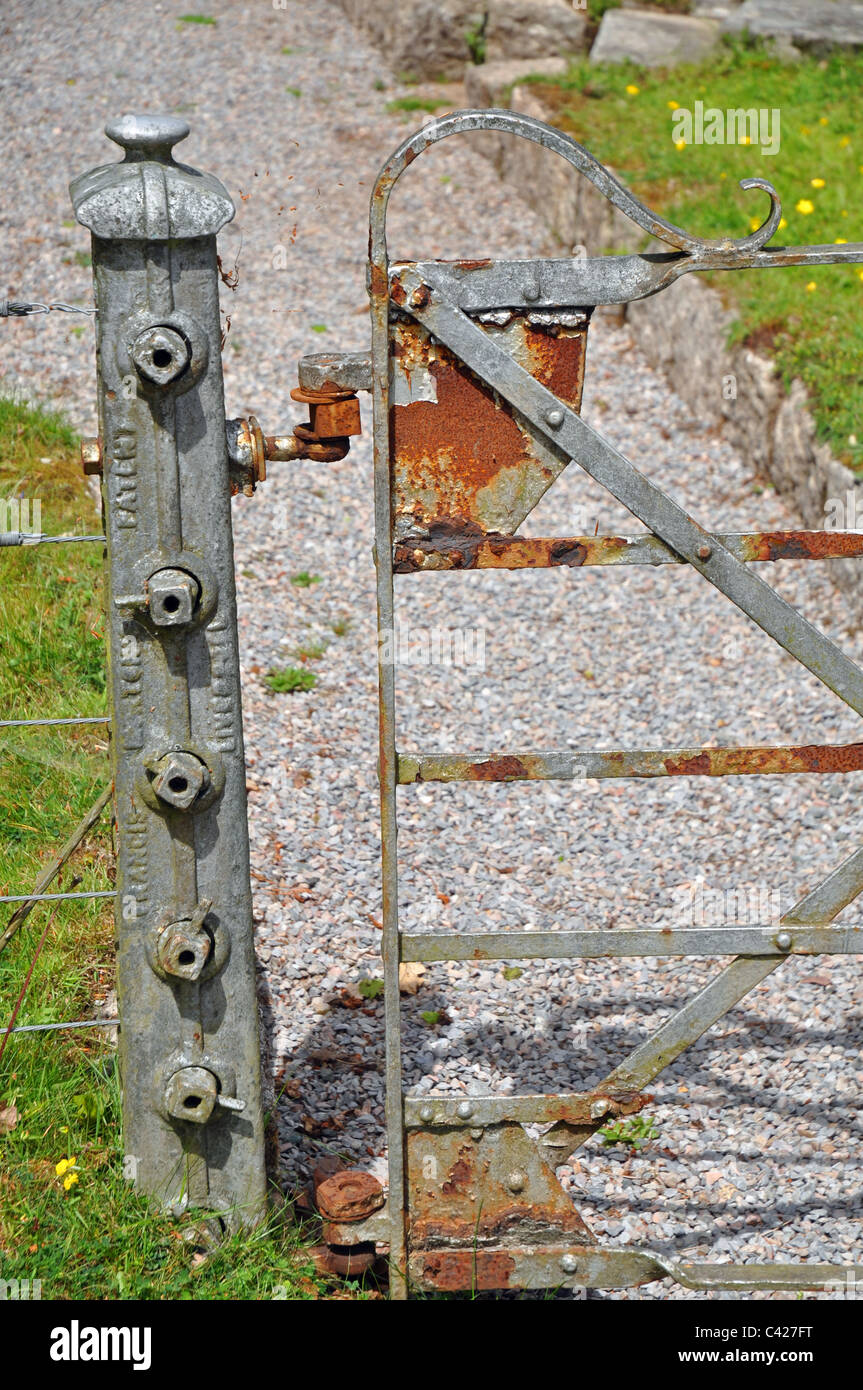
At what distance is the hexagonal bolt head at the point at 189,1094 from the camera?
2.71 m

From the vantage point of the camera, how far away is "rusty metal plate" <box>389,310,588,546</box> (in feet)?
7.55

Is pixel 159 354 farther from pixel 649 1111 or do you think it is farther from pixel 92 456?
pixel 649 1111

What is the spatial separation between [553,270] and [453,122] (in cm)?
29

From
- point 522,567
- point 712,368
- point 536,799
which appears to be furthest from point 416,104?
point 522,567

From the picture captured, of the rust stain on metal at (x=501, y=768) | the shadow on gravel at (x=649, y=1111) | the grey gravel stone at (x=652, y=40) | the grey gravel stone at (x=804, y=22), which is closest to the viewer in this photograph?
the rust stain on metal at (x=501, y=768)

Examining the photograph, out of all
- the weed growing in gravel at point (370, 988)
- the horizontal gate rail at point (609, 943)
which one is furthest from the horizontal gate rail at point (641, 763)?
the weed growing in gravel at point (370, 988)

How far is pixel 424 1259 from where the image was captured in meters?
2.70

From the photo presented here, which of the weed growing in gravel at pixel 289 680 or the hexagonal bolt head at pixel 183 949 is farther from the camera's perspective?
the weed growing in gravel at pixel 289 680

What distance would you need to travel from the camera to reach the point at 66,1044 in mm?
3291

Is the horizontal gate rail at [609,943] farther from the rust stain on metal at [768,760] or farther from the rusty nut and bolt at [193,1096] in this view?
the rusty nut and bolt at [193,1096]

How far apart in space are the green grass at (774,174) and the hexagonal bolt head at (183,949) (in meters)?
4.59

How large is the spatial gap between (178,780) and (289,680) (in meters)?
3.04

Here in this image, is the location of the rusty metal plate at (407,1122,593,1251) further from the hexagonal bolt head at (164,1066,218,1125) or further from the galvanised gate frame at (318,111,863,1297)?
the hexagonal bolt head at (164,1066,218,1125)

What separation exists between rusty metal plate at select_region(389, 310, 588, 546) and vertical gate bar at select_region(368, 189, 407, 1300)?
0.05 m
